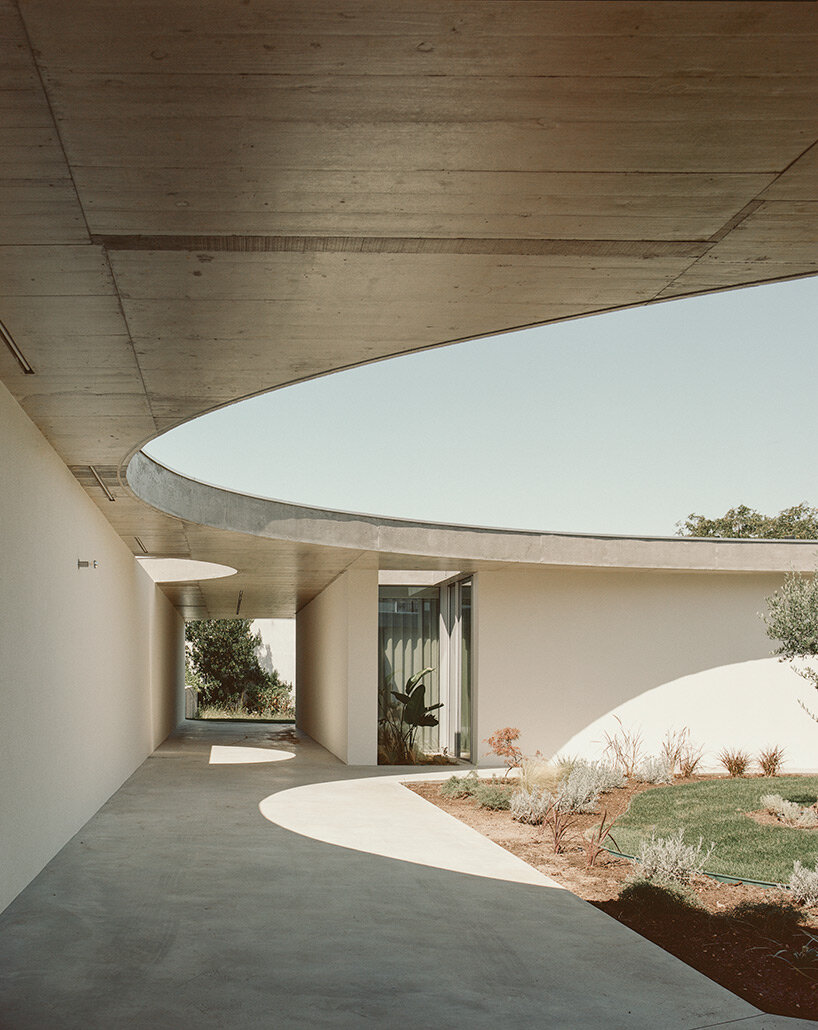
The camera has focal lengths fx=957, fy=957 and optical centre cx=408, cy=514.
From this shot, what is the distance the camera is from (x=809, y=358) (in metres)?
29.0

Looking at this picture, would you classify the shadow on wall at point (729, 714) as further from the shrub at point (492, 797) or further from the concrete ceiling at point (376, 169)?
the concrete ceiling at point (376, 169)

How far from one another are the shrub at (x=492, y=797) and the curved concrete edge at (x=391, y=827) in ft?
1.92

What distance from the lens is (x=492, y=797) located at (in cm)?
1023

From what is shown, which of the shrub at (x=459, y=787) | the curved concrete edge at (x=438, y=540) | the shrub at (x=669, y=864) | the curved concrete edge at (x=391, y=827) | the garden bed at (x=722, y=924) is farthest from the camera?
the shrub at (x=459, y=787)

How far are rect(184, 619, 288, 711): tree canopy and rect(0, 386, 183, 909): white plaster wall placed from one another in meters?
18.5

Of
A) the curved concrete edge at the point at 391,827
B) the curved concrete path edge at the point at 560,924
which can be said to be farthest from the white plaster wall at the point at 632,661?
the curved concrete path edge at the point at 560,924

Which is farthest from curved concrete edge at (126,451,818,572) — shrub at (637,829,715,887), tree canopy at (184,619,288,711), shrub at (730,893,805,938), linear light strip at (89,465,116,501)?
tree canopy at (184,619,288,711)

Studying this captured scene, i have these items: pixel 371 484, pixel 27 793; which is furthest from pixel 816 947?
pixel 371 484

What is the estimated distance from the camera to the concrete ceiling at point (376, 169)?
7.84 feet

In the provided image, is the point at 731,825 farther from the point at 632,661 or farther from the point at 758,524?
the point at 758,524

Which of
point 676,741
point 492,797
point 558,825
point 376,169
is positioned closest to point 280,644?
point 676,741

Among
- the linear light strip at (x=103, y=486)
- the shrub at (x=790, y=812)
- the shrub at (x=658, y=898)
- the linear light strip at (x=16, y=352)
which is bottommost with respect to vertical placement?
the shrub at (x=790, y=812)

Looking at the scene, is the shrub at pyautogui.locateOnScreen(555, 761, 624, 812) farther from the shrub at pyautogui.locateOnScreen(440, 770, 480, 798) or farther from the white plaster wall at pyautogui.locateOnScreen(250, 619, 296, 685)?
the white plaster wall at pyautogui.locateOnScreen(250, 619, 296, 685)

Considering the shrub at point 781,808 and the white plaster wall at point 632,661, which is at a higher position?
the white plaster wall at point 632,661
